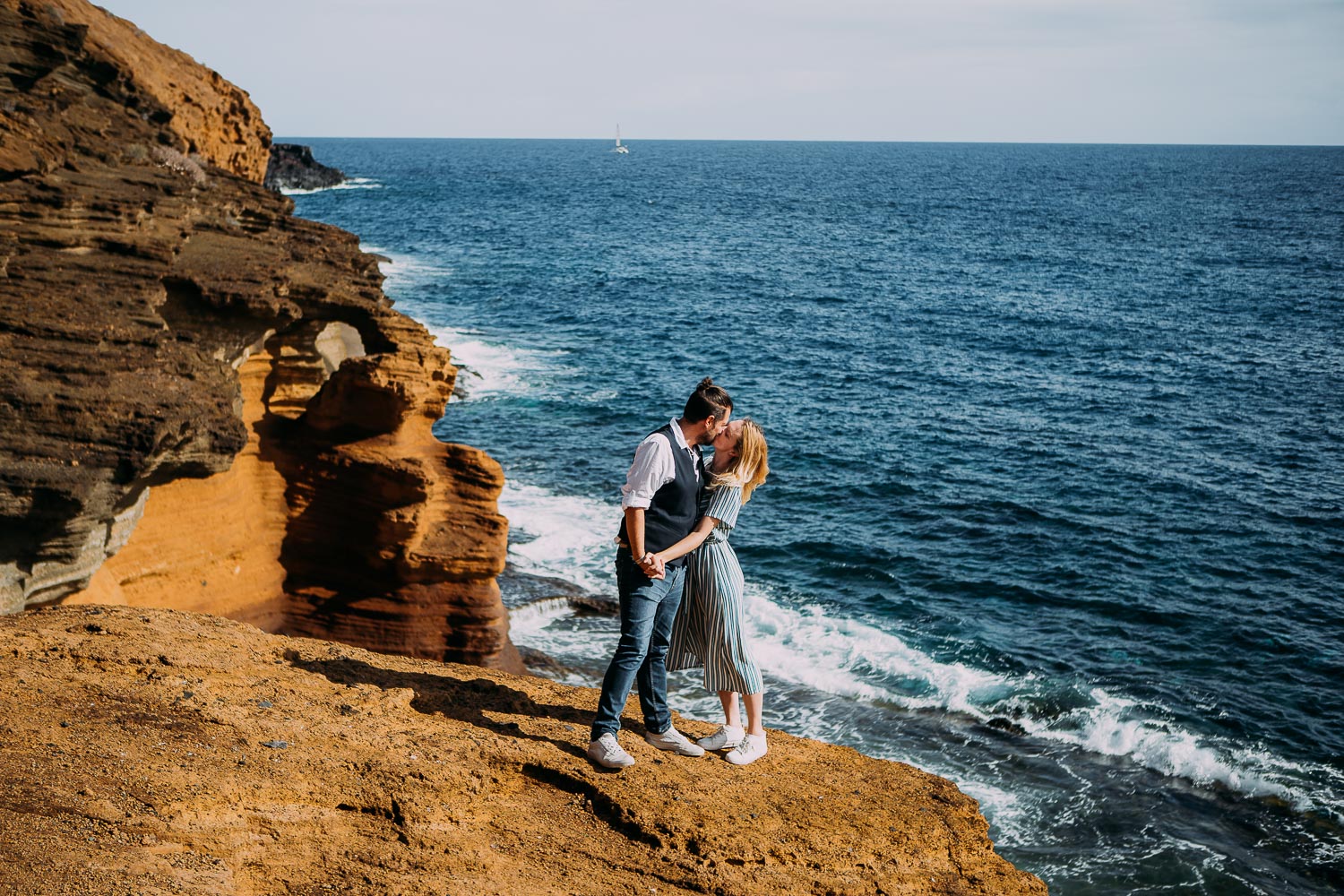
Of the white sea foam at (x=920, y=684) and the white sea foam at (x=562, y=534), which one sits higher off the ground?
the white sea foam at (x=562, y=534)

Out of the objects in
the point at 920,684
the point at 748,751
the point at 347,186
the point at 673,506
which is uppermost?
the point at 347,186

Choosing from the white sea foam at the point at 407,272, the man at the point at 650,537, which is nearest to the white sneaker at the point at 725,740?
the man at the point at 650,537

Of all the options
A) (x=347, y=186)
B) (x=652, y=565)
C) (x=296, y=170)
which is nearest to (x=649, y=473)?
(x=652, y=565)

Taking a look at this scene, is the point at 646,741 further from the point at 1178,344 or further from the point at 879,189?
the point at 879,189

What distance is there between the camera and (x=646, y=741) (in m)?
7.02

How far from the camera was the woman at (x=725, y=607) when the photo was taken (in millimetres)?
6891

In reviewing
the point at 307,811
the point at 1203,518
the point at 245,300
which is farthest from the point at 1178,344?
the point at 307,811

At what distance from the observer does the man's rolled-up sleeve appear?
6.41 metres

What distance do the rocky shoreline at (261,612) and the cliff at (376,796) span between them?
0.8 inches

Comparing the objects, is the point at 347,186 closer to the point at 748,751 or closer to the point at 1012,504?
the point at 1012,504

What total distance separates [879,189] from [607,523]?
4276 inches

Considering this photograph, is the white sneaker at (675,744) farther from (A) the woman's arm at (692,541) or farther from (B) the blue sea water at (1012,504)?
(B) the blue sea water at (1012,504)

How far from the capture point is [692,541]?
21.9ft

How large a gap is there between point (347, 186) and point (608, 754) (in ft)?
386
